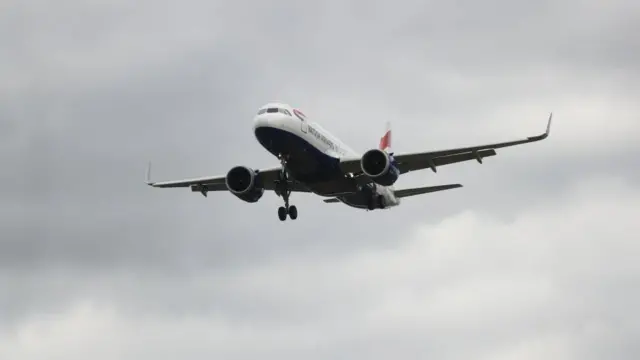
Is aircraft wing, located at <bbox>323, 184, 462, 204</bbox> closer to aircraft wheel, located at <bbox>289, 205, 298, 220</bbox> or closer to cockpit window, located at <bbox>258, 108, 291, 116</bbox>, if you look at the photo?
aircraft wheel, located at <bbox>289, 205, 298, 220</bbox>

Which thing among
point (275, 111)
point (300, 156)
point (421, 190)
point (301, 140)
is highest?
point (275, 111)

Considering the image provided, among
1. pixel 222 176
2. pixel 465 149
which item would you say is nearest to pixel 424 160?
pixel 465 149

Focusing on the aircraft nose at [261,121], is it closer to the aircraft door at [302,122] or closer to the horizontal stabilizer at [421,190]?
the aircraft door at [302,122]

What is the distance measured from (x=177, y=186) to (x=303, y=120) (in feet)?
48.4

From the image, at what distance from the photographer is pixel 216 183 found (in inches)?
3287

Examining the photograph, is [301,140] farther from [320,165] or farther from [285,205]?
[285,205]

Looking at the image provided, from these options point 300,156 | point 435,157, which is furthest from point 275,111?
point 435,157

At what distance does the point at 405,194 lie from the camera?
83562mm

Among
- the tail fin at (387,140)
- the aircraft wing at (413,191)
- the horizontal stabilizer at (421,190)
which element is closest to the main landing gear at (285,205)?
the aircraft wing at (413,191)

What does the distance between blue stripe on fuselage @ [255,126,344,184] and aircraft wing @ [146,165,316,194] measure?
99.1 inches

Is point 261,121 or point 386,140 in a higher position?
point 386,140

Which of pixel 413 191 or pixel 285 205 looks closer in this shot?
pixel 285 205

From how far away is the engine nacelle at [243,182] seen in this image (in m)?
77.7

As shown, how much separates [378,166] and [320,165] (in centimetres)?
322
